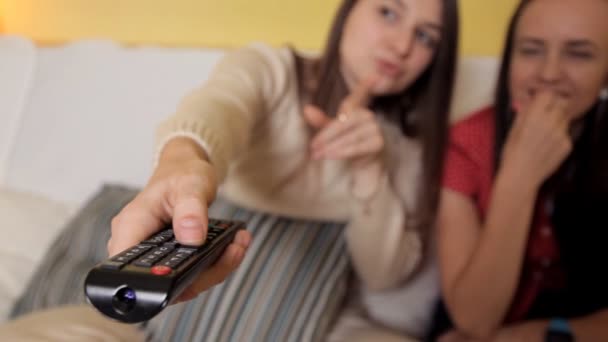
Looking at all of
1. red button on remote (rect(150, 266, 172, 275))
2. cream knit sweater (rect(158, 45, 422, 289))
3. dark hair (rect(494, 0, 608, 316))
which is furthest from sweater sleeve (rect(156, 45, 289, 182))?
dark hair (rect(494, 0, 608, 316))

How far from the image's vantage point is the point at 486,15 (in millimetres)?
1052

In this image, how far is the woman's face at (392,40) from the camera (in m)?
0.72

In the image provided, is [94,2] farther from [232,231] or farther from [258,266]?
[232,231]

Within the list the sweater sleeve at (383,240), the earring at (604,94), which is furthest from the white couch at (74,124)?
the earring at (604,94)

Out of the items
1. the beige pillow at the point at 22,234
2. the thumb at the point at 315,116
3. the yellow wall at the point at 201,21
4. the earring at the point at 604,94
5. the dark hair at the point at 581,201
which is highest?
the yellow wall at the point at 201,21

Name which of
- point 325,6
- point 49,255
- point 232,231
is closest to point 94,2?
point 325,6

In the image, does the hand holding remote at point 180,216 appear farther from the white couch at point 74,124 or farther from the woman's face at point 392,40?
the white couch at point 74,124

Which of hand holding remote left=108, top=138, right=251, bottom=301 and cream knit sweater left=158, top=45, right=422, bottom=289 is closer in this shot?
hand holding remote left=108, top=138, right=251, bottom=301

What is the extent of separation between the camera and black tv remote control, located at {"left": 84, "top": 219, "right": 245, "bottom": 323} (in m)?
0.26

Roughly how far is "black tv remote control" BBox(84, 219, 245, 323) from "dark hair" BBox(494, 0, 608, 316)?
1.78 feet

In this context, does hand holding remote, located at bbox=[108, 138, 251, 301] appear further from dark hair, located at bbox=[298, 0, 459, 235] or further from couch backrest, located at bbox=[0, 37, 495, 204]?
couch backrest, located at bbox=[0, 37, 495, 204]

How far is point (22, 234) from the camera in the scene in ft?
3.34

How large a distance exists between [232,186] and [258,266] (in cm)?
16

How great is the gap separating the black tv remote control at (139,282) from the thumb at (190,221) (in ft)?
0.06
